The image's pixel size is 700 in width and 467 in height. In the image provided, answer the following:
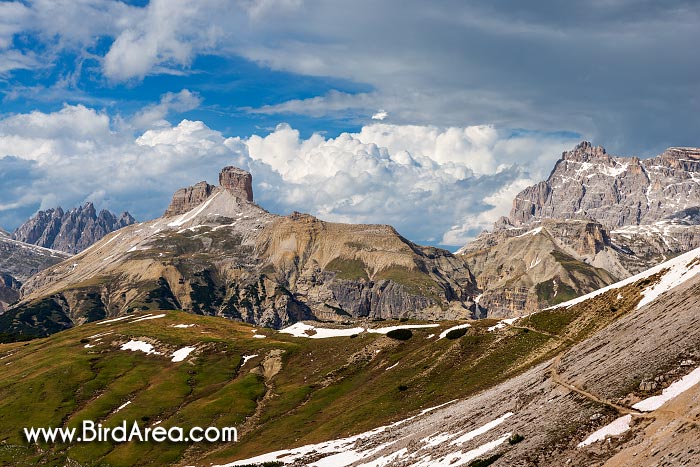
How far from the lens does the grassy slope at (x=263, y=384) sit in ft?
324

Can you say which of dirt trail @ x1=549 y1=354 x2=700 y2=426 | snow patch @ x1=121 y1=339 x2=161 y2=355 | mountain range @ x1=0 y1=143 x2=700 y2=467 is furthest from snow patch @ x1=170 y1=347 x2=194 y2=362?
dirt trail @ x1=549 y1=354 x2=700 y2=426

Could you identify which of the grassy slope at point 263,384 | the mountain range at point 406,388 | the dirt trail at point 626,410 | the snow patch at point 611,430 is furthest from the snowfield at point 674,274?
the snow patch at point 611,430

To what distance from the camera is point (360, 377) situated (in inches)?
5005

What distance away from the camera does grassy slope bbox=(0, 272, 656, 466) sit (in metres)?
98.9

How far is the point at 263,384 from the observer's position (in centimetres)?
14212

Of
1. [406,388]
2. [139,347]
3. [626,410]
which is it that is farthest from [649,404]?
[139,347]

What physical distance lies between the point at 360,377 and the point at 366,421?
105ft

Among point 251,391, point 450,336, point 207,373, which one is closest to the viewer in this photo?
point 450,336

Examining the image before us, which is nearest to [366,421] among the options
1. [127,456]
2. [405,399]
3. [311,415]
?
[405,399]

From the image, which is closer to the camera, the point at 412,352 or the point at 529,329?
the point at 529,329

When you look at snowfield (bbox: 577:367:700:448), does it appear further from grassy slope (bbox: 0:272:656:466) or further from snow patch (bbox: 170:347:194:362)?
snow patch (bbox: 170:347:194:362)

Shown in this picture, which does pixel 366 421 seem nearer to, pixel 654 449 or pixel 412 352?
pixel 412 352

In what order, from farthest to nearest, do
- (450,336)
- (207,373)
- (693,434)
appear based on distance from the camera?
(207,373) → (450,336) → (693,434)

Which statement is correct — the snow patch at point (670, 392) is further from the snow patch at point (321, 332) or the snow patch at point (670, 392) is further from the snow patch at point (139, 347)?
the snow patch at point (139, 347)
